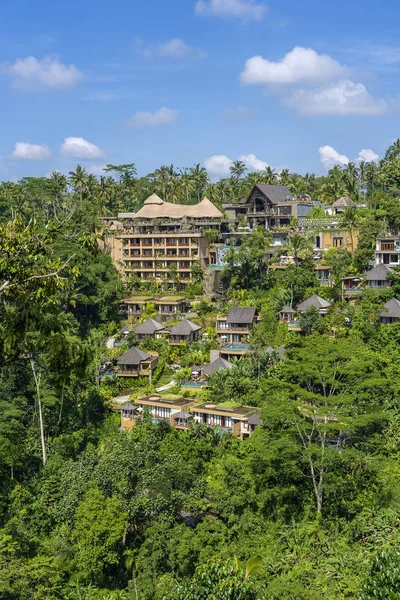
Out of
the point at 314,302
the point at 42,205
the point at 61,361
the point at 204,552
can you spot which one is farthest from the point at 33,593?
the point at 42,205

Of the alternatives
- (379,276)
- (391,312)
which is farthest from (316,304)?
(391,312)

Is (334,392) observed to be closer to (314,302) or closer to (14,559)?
(14,559)

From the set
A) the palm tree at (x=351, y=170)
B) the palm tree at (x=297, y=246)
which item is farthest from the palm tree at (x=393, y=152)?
the palm tree at (x=297, y=246)

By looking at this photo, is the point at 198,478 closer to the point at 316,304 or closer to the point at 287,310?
the point at 287,310

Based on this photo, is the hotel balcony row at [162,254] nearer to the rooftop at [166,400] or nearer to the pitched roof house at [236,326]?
the pitched roof house at [236,326]

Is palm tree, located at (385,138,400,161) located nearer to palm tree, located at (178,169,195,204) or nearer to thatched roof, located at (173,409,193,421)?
palm tree, located at (178,169,195,204)
